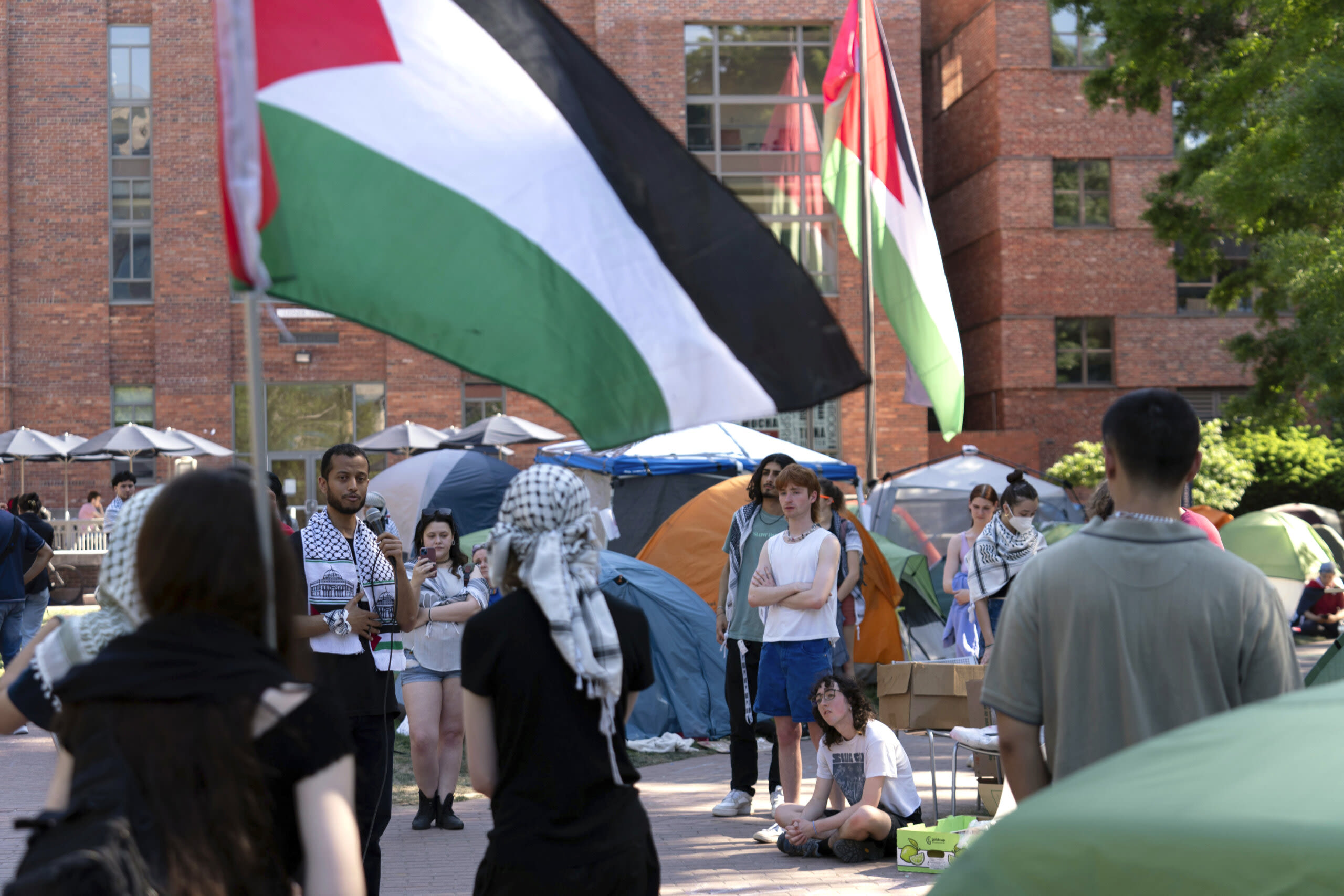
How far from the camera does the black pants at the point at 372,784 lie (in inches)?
200

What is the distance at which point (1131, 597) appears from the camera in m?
3.09

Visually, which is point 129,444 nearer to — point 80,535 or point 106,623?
point 80,535

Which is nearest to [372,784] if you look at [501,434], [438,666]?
[438,666]

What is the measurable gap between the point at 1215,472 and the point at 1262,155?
1386 centimetres

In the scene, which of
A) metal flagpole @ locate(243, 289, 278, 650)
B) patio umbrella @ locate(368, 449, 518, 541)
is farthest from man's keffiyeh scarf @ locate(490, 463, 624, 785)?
patio umbrella @ locate(368, 449, 518, 541)

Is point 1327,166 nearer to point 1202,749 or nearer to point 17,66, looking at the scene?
point 1202,749

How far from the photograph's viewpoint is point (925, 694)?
7930 mm

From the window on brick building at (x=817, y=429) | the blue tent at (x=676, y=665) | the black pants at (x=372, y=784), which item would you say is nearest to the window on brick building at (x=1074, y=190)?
the window on brick building at (x=817, y=429)

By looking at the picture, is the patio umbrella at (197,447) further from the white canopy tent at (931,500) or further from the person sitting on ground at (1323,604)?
the person sitting on ground at (1323,604)

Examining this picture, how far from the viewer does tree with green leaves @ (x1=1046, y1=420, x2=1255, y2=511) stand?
27609 mm

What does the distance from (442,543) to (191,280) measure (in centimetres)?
2708

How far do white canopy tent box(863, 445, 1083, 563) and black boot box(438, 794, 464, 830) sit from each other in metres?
9.92

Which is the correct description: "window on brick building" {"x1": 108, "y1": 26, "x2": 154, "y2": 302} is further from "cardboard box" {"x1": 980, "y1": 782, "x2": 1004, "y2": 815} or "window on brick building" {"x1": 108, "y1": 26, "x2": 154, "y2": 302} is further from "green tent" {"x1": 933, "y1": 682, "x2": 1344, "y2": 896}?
"green tent" {"x1": 933, "y1": 682, "x2": 1344, "y2": 896}

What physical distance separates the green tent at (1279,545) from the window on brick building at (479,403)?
739 inches
